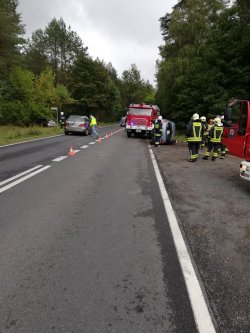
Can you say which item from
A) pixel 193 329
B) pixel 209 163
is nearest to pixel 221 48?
pixel 209 163

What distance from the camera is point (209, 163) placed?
13578 millimetres

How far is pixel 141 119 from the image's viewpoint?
89.8ft

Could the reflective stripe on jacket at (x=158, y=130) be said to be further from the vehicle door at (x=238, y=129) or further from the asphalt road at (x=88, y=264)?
the asphalt road at (x=88, y=264)

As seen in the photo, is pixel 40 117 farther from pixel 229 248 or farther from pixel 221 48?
pixel 229 248

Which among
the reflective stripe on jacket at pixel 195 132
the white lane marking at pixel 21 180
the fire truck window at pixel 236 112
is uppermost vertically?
the fire truck window at pixel 236 112

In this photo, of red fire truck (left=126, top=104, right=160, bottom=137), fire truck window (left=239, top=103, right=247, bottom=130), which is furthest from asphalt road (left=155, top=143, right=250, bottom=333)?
red fire truck (left=126, top=104, right=160, bottom=137)

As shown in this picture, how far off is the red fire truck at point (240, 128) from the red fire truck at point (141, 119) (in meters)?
17.5

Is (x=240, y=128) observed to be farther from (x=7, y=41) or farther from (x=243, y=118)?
(x=7, y=41)

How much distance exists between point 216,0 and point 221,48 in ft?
24.8

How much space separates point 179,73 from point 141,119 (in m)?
9.03

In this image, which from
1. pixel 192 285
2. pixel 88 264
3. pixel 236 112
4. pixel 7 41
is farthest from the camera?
pixel 7 41

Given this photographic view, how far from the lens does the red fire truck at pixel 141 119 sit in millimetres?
27438

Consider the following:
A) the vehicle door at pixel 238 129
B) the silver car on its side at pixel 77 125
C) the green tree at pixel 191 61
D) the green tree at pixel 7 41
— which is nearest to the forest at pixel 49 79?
the green tree at pixel 7 41

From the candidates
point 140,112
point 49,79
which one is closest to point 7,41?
point 49,79
